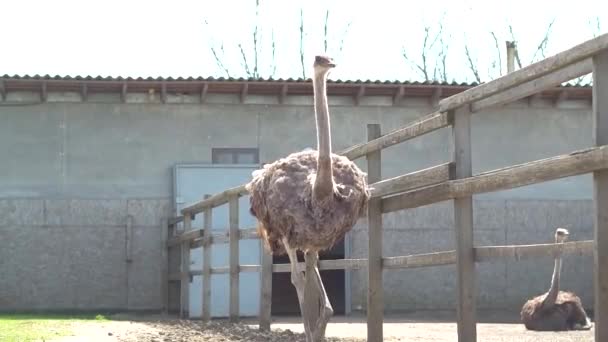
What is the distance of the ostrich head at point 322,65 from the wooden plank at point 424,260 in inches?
55.4

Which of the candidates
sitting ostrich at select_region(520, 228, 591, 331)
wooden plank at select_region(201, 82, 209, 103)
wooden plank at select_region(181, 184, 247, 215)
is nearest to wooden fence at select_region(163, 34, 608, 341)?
wooden plank at select_region(181, 184, 247, 215)

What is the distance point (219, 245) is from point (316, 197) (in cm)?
785

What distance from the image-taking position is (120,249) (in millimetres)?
15336

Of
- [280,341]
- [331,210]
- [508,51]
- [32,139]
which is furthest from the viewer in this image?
[508,51]

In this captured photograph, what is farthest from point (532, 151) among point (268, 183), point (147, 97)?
point (268, 183)

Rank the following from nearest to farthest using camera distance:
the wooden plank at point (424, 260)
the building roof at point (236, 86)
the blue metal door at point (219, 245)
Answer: the wooden plank at point (424, 260), the blue metal door at point (219, 245), the building roof at point (236, 86)

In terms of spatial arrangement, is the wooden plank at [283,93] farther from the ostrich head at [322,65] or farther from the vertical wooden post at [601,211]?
the vertical wooden post at [601,211]

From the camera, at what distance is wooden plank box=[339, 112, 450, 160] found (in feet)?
19.9

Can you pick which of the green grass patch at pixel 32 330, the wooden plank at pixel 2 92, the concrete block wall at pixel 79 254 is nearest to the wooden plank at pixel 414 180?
the green grass patch at pixel 32 330

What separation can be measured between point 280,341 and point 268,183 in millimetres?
2015

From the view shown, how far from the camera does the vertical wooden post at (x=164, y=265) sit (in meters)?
15.2

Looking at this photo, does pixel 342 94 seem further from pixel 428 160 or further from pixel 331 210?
pixel 331 210

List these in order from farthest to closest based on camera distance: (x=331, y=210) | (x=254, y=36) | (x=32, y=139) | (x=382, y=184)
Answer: (x=254, y=36) → (x=32, y=139) → (x=382, y=184) → (x=331, y=210)

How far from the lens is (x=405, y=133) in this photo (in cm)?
673
